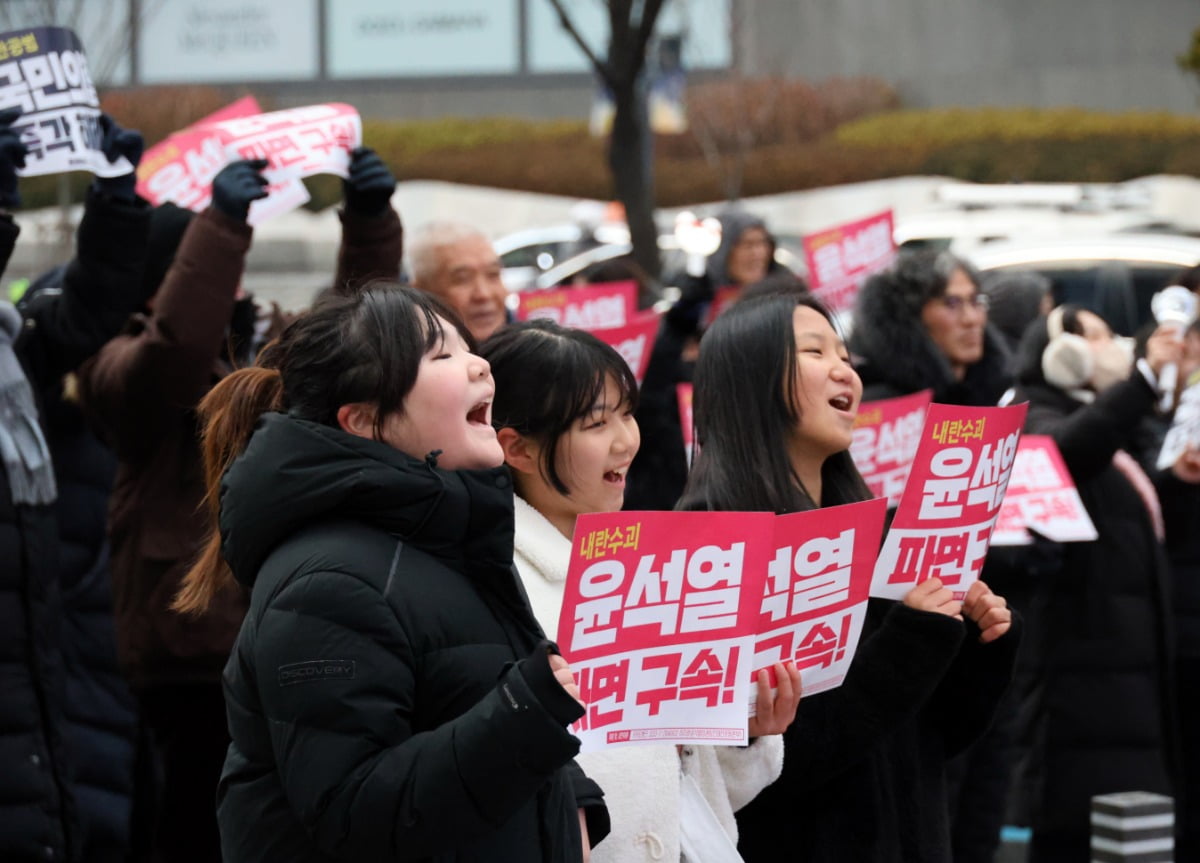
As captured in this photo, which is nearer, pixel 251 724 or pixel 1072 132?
pixel 251 724

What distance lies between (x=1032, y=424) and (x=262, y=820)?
13.4ft

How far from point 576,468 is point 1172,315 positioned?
13.5 feet

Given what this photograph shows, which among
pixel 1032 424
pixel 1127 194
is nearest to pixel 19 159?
pixel 1032 424

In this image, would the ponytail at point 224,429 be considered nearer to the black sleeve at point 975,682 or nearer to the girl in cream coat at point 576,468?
the girl in cream coat at point 576,468

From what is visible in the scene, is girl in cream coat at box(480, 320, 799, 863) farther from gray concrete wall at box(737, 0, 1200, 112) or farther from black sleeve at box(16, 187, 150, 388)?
gray concrete wall at box(737, 0, 1200, 112)

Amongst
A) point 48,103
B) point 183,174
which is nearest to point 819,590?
point 48,103

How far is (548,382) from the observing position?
3.19 meters

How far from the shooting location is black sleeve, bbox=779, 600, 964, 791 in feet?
10.8

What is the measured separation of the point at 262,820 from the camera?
7.97 feet

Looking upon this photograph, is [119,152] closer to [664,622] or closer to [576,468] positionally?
[576,468]

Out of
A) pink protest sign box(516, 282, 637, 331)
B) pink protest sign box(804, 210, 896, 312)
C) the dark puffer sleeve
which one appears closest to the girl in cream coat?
the dark puffer sleeve

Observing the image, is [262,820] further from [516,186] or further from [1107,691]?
[516,186]

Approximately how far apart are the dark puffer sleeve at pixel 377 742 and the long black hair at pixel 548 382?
0.85 meters

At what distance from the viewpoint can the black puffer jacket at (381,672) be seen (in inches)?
90.0
